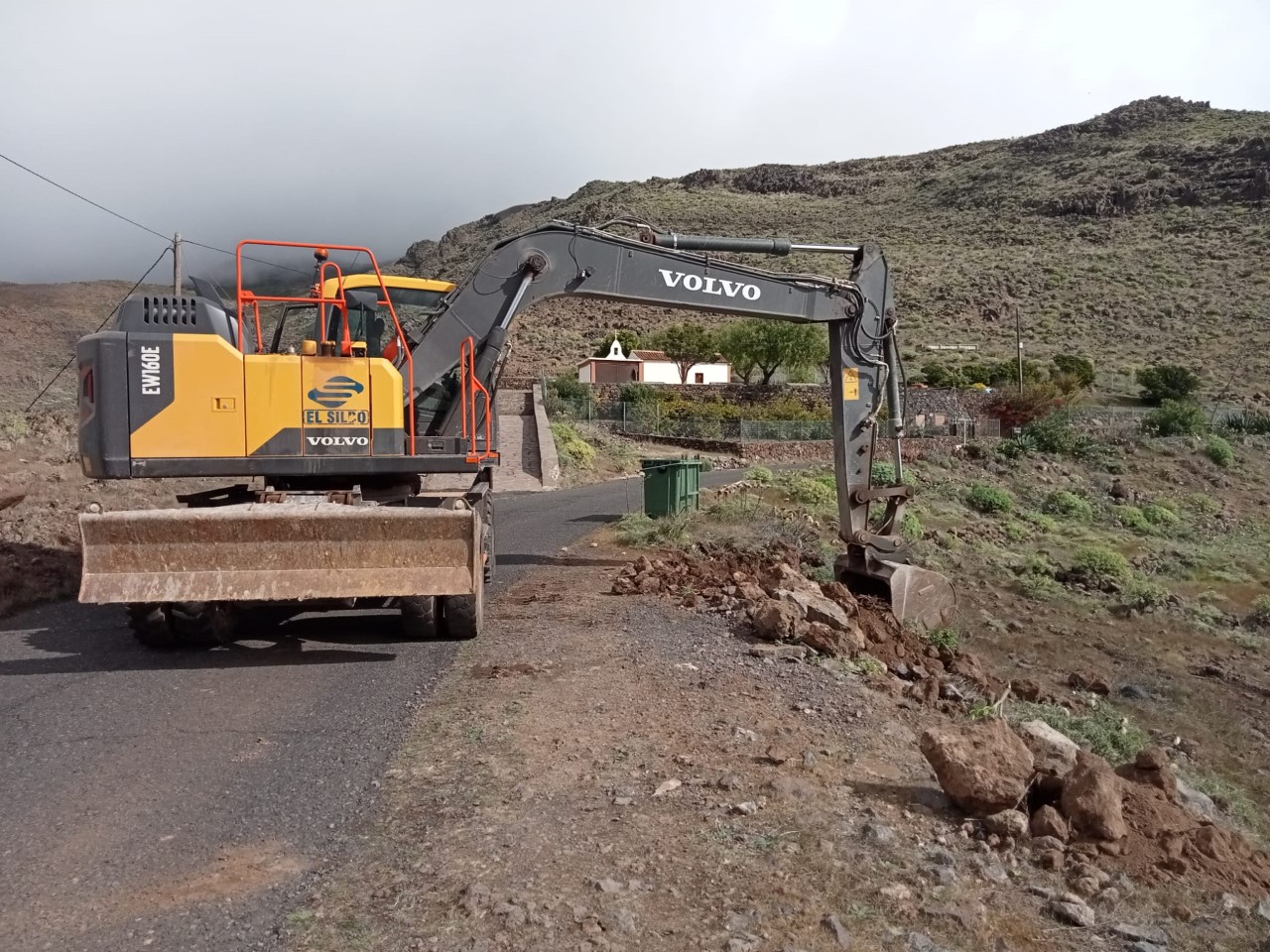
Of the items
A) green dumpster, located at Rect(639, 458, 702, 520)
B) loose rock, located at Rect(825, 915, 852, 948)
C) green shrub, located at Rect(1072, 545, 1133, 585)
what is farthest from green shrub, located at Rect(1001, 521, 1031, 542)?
loose rock, located at Rect(825, 915, 852, 948)

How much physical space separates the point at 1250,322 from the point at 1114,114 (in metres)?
60.3

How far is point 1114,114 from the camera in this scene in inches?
4375

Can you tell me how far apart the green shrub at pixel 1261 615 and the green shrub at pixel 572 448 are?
19.2m

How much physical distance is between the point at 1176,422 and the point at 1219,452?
3.34m

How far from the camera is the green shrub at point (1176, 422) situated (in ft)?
124

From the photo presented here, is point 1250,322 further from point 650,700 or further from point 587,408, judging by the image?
point 650,700

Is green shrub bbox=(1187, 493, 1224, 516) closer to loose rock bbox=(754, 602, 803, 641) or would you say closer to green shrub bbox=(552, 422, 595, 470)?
green shrub bbox=(552, 422, 595, 470)

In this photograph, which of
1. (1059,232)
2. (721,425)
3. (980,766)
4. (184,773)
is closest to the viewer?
(980,766)

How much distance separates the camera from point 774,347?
185 ft

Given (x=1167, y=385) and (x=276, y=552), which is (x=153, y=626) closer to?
(x=276, y=552)

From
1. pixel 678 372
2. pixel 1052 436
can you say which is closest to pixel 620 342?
pixel 678 372

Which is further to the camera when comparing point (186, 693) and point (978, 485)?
point (978, 485)

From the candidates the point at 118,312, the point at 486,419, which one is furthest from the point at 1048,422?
the point at 118,312

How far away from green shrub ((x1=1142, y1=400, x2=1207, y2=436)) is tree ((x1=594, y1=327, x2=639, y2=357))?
33715 mm
